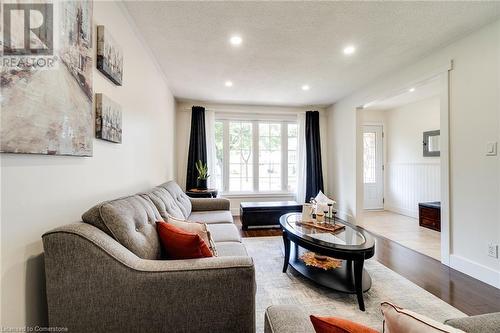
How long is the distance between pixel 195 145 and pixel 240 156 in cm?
103

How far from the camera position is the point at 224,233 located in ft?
7.09

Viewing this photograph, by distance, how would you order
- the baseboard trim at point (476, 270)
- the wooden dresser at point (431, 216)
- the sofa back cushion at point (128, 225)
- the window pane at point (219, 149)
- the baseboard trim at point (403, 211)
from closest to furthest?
the sofa back cushion at point (128, 225) → the baseboard trim at point (476, 270) → the wooden dresser at point (431, 216) → the baseboard trim at point (403, 211) → the window pane at point (219, 149)

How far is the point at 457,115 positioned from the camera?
2451 mm

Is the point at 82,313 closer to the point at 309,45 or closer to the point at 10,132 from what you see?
the point at 10,132

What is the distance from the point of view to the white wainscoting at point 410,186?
455cm

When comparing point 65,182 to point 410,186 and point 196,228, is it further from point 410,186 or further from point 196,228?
point 410,186

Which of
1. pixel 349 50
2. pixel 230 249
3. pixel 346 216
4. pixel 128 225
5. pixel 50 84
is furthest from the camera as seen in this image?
pixel 346 216

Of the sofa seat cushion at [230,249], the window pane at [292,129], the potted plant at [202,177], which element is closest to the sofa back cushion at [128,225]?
the sofa seat cushion at [230,249]

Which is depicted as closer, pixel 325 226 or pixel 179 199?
pixel 325 226

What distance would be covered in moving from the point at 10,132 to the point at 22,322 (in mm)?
773

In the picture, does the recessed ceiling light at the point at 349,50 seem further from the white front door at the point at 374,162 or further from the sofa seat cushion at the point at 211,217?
the white front door at the point at 374,162

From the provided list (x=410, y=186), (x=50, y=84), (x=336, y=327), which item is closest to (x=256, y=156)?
(x=410, y=186)

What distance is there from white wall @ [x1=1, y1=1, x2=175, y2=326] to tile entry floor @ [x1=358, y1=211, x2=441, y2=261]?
3575mm

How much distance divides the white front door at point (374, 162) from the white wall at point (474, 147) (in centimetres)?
297
